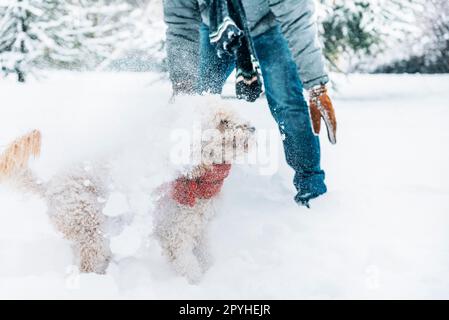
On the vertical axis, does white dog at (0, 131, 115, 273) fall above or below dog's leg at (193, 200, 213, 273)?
above

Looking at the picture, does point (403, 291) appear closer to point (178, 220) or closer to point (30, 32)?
point (178, 220)

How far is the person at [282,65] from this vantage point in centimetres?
160

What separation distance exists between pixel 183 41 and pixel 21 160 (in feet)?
Result: 2.63

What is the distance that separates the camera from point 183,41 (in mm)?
1853

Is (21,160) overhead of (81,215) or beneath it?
overhead

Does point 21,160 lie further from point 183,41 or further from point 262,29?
point 262,29

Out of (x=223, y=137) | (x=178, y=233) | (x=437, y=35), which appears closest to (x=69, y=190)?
(x=178, y=233)

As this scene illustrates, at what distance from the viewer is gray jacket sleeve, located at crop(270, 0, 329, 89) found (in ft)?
5.21

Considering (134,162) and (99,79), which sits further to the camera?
(99,79)

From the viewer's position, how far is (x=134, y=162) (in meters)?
1.40

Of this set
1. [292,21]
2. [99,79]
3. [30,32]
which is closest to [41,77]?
[30,32]

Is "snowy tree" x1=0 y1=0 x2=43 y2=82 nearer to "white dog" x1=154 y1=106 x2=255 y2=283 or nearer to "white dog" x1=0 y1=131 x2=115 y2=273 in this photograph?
"white dog" x1=0 y1=131 x2=115 y2=273

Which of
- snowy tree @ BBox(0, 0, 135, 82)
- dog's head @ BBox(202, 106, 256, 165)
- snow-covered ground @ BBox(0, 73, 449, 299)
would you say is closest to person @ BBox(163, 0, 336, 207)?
snow-covered ground @ BBox(0, 73, 449, 299)

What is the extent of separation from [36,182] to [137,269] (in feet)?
1.47
